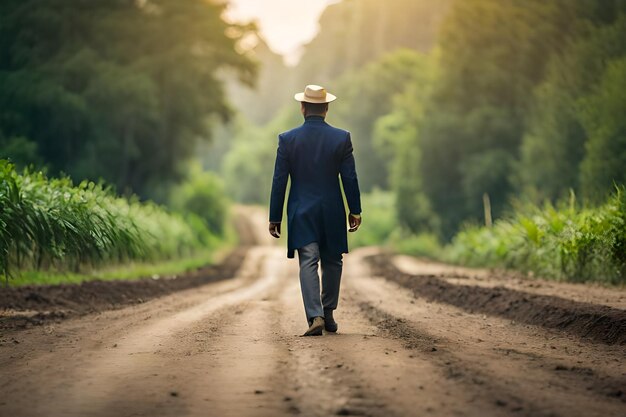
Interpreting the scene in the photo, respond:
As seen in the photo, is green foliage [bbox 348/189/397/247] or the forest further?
green foliage [bbox 348/189/397/247]

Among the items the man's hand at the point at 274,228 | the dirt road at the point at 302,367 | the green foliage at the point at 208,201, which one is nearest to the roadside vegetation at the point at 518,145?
the dirt road at the point at 302,367

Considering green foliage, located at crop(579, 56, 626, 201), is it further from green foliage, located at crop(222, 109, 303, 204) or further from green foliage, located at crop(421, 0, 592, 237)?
green foliage, located at crop(222, 109, 303, 204)

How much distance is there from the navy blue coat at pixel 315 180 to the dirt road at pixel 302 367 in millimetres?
1069

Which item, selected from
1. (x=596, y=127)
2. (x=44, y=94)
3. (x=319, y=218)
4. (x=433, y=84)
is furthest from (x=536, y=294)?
(x=433, y=84)

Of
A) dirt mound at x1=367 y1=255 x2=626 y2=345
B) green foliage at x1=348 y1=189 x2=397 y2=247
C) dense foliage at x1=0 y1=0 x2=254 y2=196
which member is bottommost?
green foliage at x1=348 y1=189 x2=397 y2=247

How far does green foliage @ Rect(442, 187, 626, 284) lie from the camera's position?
582 inches

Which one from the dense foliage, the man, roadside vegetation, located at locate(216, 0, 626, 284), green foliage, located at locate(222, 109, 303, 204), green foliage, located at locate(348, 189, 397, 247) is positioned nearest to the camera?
the man

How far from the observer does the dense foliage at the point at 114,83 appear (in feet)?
82.4

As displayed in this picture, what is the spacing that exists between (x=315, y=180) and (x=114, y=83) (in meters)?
21.6

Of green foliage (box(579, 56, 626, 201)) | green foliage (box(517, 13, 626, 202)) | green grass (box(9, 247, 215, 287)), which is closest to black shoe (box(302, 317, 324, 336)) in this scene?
green grass (box(9, 247, 215, 287))

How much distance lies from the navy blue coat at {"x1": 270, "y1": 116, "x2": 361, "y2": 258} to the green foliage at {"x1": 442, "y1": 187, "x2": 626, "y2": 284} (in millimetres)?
7407

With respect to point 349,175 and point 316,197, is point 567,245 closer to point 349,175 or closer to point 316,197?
point 349,175

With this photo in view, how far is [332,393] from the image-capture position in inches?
215

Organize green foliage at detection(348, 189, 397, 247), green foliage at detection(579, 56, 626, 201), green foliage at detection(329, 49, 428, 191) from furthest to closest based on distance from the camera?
green foliage at detection(329, 49, 428, 191)
green foliage at detection(348, 189, 397, 247)
green foliage at detection(579, 56, 626, 201)
